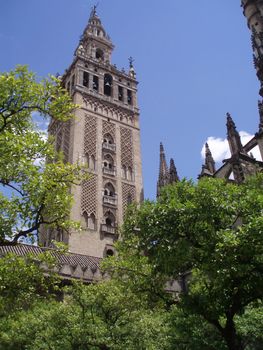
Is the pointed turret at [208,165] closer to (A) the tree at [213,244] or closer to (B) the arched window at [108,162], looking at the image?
(B) the arched window at [108,162]

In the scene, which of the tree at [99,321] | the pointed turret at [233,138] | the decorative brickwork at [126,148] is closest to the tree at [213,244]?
the tree at [99,321]

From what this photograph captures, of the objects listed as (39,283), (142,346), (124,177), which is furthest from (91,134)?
(39,283)

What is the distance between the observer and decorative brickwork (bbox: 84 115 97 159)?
3819cm

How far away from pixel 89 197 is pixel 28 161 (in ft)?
83.3

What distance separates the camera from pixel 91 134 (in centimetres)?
3928

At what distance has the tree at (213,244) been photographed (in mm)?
9758

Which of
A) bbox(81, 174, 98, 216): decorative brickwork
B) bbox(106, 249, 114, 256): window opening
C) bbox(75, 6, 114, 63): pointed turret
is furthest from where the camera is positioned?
bbox(75, 6, 114, 63): pointed turret

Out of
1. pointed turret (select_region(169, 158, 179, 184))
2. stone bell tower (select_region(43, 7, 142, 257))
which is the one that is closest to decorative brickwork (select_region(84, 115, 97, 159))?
stone bell tower (select_region(43, 7, 142, 257))

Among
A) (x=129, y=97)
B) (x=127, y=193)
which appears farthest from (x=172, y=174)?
(x=129, y=97)

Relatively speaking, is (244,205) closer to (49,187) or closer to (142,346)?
(49,187)

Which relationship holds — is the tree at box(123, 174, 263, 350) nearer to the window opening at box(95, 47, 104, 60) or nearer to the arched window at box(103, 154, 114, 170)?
the arched window at box(103, 154, 114, 170)

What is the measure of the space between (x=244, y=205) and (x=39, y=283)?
604cm

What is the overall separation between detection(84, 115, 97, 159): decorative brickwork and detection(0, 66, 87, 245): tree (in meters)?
26.9

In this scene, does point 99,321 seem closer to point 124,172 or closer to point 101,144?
point 124,172
